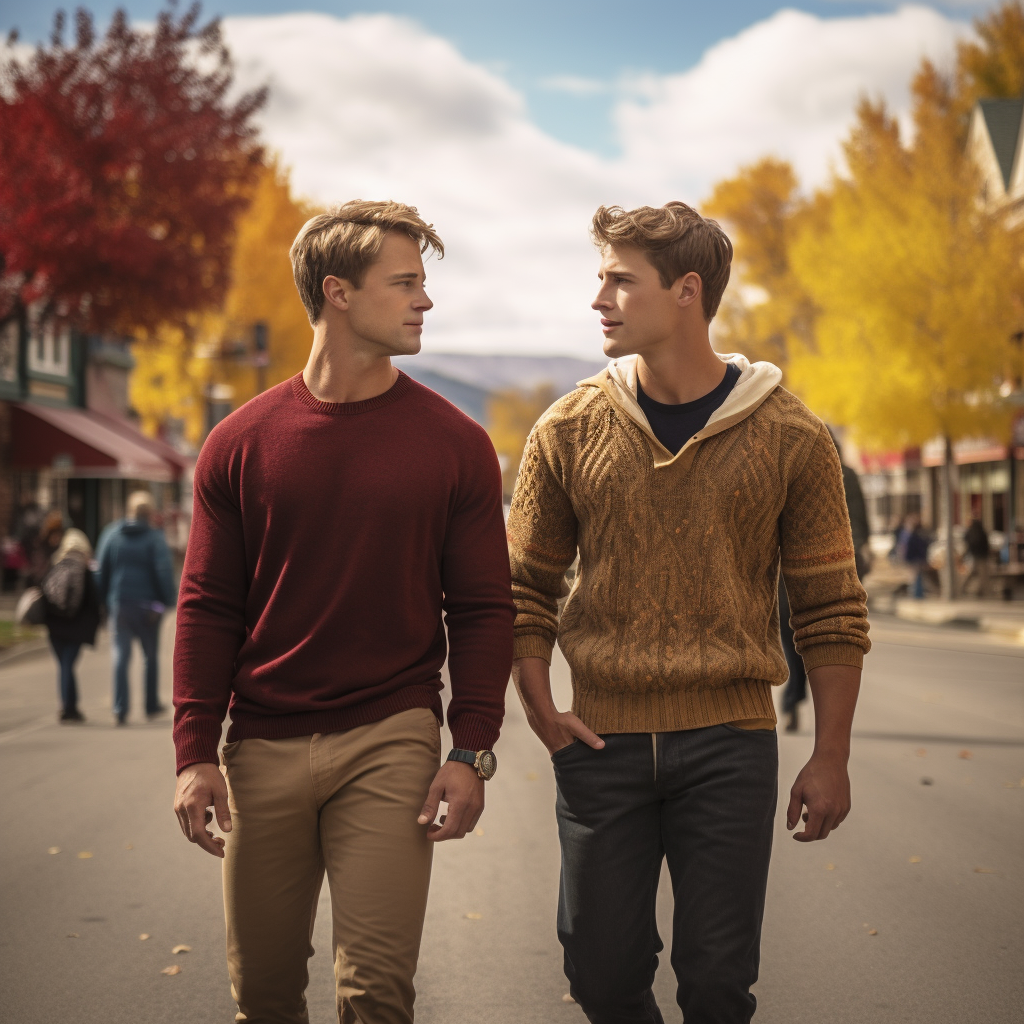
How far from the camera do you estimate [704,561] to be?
2994mm

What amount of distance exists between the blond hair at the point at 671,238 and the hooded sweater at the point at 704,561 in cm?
28

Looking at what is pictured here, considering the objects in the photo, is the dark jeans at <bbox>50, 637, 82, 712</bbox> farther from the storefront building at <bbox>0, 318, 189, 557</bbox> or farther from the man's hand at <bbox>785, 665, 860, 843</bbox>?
the storefront building at <bbox>0, 318, 189, 557</bbox>

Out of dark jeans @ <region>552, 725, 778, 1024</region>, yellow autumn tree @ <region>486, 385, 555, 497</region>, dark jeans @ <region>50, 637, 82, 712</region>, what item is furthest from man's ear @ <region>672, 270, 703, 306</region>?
yellow autumn tree @ <region>486, 385, 555, 497</region>

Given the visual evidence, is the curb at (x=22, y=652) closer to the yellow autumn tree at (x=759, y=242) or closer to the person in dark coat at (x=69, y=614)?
the person in dark coat at (x=69, y=614)

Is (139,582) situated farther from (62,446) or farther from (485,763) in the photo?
(62,446)

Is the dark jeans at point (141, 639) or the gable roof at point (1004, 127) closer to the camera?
the dark jeans at point (141, 639)

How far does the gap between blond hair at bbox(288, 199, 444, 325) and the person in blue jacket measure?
846 cm

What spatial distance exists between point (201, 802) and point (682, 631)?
1.09 metres

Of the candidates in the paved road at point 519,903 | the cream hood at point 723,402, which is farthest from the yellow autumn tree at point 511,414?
the cream hood at point 723,402

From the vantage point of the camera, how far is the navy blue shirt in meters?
3.11

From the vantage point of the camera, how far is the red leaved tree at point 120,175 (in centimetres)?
1842

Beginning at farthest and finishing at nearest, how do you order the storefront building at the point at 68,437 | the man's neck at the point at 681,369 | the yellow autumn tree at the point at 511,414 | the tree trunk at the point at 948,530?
the yellow autumn tree at the point at 511,414, the storefront building at the point at 68,437, the tree trunk at the point at 948,530, the man's neck at the point at 681,369

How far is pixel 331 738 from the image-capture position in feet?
9.50

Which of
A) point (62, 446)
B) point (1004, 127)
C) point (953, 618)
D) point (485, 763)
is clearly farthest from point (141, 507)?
point (1004, 127)
